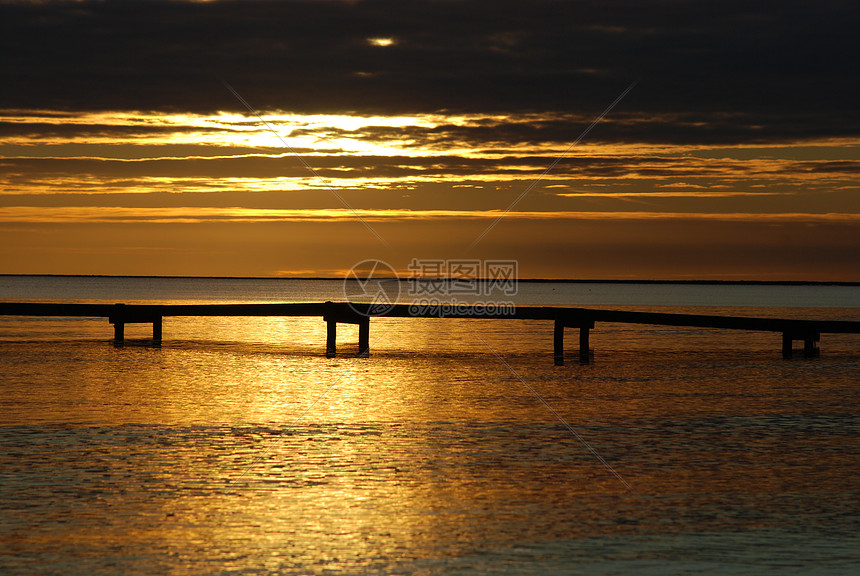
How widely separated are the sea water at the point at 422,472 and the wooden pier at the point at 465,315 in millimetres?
4724

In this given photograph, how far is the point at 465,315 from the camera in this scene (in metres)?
35.1

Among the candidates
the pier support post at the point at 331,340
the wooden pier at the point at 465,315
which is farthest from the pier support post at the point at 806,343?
the pier support post at the point at 331,340

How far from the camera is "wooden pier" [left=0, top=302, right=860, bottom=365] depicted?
1411 inches

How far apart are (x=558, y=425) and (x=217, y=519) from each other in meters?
9.85

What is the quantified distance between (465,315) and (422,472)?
20.6 metres

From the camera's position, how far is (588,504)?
12.6m

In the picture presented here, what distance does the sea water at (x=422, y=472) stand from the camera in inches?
400

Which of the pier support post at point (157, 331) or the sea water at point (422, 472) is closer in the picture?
the sea water at point (422, 472)

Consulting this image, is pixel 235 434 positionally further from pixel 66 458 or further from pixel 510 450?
pixel 510 450

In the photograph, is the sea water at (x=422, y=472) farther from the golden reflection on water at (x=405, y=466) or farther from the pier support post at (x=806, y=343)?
the pier support post at (x=806, y=343)

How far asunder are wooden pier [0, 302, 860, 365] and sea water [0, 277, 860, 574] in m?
4.72

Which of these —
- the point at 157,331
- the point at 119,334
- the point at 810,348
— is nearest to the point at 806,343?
the point at 810,348

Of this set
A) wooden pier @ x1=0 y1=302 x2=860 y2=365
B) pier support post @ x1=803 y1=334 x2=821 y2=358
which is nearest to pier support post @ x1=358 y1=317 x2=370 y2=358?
wooden pier @ x1=0 y1=302 x2=860 y2=365

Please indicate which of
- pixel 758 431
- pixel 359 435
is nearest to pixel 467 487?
pixel 359 435
